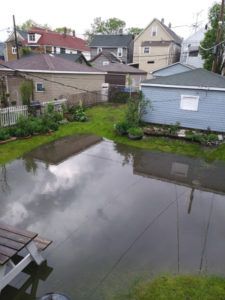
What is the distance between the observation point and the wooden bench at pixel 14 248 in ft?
11.6

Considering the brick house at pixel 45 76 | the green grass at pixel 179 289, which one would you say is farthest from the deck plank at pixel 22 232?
the brick house at pixel 45 76

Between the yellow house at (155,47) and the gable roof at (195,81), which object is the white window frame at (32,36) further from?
the gable roof at (195,81)

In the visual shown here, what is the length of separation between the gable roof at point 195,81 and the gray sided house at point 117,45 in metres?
28.7

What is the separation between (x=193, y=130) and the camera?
13141 mm

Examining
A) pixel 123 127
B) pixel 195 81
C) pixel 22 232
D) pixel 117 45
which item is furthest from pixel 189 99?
pixel 117 45

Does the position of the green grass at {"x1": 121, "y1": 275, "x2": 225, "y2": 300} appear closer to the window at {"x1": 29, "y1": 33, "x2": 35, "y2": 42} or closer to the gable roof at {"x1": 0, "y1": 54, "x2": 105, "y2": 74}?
the gable roof at {"x1": 0, "y1": 54, "x2": 105, "y2": 74}

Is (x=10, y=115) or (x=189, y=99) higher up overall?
(x=189, y=99)

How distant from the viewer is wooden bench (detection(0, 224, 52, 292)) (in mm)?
3531

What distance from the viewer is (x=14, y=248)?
12.1 feet

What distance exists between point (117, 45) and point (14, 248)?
135 ft

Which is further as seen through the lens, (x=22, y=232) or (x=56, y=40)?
(x=56, y=40)

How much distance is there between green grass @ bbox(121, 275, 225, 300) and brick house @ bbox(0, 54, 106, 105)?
13.8 metres

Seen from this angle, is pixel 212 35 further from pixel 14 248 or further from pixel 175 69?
pixel 14 248

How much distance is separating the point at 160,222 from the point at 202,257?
4.31 ft
